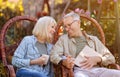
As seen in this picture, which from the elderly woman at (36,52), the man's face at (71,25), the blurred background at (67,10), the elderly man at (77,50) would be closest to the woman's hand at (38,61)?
the elderly woman at (36,52)

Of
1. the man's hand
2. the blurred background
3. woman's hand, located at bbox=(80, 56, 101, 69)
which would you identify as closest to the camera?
the man's hand

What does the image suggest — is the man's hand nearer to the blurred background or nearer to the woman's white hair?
the woman's white hair

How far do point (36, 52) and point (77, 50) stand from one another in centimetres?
49

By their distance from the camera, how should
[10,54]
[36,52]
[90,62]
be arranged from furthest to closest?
[10,54] < [90,62] < [36,52]

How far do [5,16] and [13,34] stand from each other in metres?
0.79

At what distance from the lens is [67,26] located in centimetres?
473

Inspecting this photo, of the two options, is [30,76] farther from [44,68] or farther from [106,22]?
[106,22]

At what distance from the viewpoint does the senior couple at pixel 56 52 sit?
4.54 meters

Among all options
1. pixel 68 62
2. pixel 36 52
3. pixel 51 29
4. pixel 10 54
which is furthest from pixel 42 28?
pixel 10 54

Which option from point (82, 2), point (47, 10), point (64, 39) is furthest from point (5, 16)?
point (64, 39)

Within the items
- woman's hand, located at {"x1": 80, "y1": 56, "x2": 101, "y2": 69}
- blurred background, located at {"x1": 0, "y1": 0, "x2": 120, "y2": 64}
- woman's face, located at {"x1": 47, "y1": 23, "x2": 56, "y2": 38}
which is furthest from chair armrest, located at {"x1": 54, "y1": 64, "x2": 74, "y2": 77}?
blurred background, located at {"x1": 0, "y1": 0, "x2": 120, "y2": 64}

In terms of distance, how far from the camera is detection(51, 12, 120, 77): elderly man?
183 inches

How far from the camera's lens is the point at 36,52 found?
15.3ft

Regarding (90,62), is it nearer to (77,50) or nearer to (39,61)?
(77,50)
